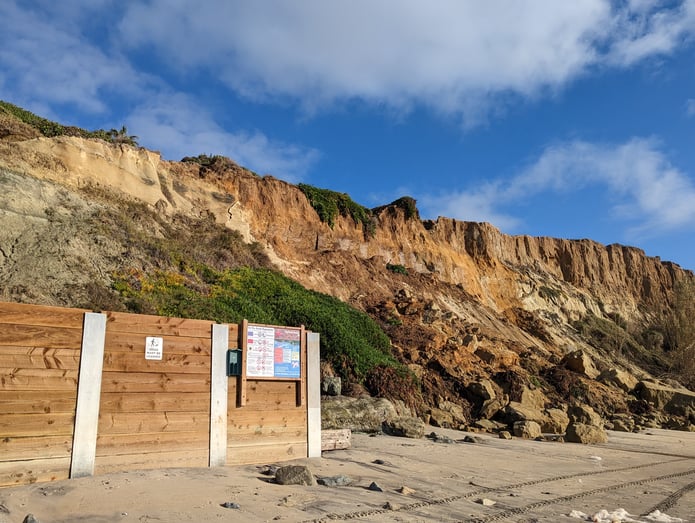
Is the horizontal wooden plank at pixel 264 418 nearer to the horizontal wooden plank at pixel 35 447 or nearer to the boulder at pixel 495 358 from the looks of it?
the horizontal wooden plank at pixel 35 447

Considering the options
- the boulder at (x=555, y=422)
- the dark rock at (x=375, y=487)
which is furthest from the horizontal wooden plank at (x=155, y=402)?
the boulder at (x=555, y=422)

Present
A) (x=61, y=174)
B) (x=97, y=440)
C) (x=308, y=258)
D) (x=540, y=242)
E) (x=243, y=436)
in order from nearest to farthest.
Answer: (x=97, y=440)
(x=243, y=436)
(x=61, y=174)
(x=308, y=258)
(x=540, y=242)

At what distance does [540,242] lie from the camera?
5878 centimetres

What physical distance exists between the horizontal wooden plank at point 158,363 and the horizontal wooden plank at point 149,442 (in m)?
0.86

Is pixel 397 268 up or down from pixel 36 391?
up

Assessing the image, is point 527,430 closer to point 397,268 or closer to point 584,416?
point 584,416

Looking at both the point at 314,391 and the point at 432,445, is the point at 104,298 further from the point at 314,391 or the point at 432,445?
the point at 432,445

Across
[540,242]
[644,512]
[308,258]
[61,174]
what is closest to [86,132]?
[61,174]

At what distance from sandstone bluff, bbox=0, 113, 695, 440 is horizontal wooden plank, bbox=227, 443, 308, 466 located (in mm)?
4531

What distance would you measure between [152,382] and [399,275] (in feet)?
97.6

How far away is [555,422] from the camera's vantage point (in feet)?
58.7

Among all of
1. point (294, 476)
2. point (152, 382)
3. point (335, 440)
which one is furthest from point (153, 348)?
point (335, 440)

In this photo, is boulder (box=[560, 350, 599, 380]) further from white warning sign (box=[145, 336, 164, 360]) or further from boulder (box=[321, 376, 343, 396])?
white warning sign (box=[145, 336, 164, 360])

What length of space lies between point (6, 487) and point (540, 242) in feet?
193
